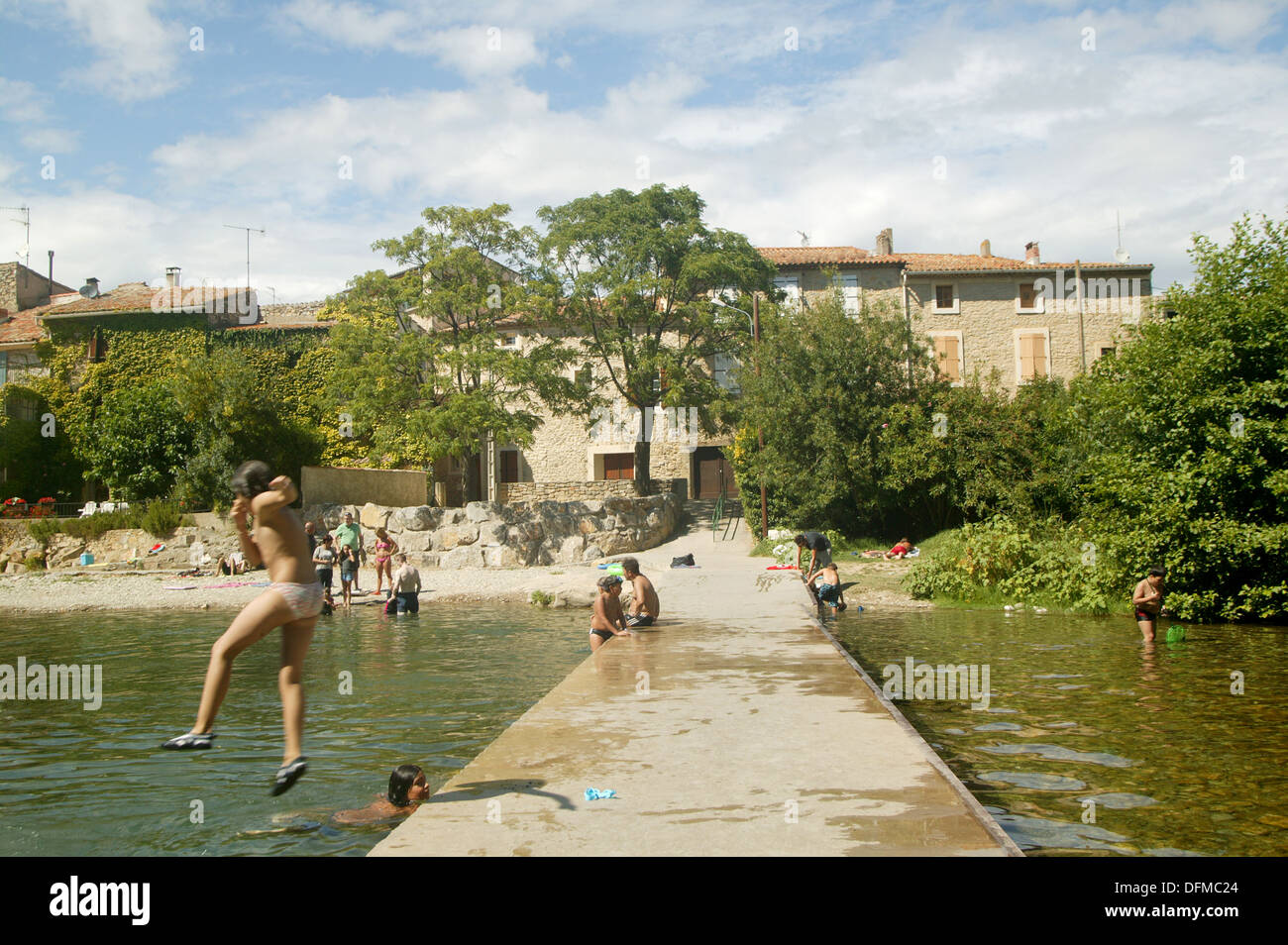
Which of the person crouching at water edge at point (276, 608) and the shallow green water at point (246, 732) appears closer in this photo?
the person crouching at water edge at point (276, 608)

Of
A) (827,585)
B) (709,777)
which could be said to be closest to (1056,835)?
(709,777)

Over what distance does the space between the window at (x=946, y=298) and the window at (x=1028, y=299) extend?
2817mm

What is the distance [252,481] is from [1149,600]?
1432 centimetres

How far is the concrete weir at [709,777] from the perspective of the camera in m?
4.74

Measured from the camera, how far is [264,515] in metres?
5.34

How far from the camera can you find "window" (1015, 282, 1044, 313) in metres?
43.2

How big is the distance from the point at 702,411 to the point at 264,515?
29721 millimetres

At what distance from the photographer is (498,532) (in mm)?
29750

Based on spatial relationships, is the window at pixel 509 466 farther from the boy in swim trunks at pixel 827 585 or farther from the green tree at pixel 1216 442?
the green tree at pixel 1216 442

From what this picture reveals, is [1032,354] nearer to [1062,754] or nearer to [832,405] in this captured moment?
[832,405]

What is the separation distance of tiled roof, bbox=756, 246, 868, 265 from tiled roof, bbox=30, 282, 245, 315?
2460 centimetres

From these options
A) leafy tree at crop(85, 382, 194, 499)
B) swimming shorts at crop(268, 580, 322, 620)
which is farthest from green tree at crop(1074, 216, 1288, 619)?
leafy tree at crop(85, 382, 194, 499)

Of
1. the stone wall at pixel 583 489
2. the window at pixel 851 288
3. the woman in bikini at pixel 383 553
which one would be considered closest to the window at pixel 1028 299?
the window at pixel 851 288
